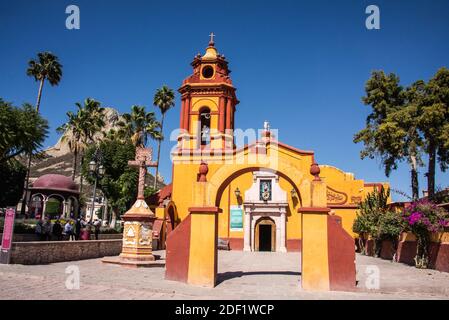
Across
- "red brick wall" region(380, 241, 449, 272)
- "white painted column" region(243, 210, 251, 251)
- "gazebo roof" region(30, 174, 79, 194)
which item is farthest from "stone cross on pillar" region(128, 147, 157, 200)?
"gazebo roof" region(30, 174, 79, 194)

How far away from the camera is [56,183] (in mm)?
30625

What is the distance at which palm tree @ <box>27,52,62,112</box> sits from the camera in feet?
112

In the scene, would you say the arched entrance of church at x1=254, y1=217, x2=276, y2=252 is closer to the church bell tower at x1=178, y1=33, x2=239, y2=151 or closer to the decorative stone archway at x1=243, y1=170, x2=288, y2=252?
the decorative stone archway at x1=243, y1=170, x2=288, y2=252

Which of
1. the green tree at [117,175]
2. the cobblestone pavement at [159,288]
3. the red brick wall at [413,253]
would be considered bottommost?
the cobblestone pavement at [159,288]

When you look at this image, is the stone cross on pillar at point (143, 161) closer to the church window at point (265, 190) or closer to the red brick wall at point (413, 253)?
the red brick wall at point (413, 253)

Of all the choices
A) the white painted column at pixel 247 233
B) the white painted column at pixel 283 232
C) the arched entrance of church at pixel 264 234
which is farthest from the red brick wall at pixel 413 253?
the white painted column at pixel 247 233

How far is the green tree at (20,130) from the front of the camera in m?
21.2

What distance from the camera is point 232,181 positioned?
26062 mm

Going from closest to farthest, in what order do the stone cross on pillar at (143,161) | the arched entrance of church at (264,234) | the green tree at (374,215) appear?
1. the stone cross on pillar at (143,161)
2. the green tree at (374,215)
3. the arched entrance of church at (264,234)

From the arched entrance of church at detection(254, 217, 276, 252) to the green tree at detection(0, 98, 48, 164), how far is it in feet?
52.2

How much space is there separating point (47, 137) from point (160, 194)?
29.4 ft

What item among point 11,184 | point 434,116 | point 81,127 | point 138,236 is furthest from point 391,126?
point 11,184

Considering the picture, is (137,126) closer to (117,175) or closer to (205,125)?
(117,175)
